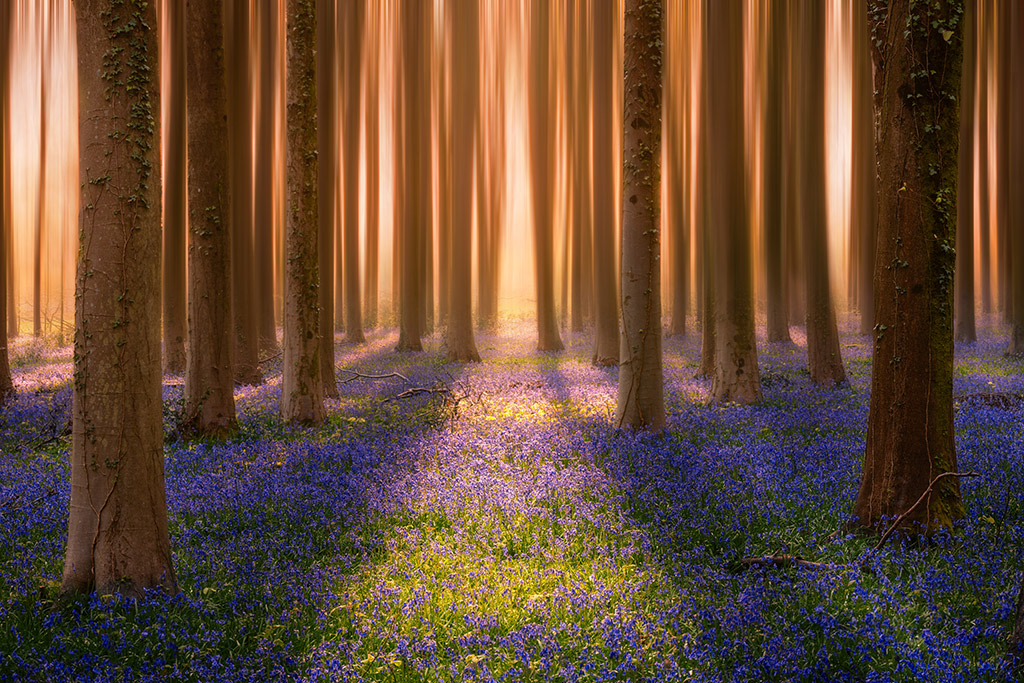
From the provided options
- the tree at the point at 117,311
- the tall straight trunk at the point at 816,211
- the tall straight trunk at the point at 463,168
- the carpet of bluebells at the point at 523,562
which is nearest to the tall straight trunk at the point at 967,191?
the tall straight trunk at the point at 816,211

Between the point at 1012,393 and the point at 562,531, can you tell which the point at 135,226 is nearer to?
the point at 562,531

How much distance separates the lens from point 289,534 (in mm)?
6078

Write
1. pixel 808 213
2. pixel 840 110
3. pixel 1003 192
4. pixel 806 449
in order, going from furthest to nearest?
pixel 840 110, pixel 1003 192, pixel 808 213, pixel 806 449

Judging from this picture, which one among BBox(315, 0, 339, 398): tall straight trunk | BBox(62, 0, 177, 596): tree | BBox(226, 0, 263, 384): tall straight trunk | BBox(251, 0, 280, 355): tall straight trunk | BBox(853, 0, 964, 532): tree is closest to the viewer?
BBox(62, 0, 177, 596): tree

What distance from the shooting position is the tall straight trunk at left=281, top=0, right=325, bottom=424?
10.8 m

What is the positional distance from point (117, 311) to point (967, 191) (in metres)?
22.3

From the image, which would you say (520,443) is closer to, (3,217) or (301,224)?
(301,224)

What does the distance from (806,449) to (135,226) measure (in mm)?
8120

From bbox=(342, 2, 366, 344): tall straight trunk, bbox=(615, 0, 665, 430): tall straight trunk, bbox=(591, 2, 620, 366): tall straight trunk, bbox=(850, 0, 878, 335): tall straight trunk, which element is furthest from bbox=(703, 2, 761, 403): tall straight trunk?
bbox=(342, 2, 366, 344): tall straight trunk

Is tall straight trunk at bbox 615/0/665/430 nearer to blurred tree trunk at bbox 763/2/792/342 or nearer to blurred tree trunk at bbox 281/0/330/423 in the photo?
blurred tree trunk at bbox 281/0/330/423

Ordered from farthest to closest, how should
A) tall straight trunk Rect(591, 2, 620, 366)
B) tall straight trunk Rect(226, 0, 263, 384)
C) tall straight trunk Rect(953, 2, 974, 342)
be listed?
tall straight trunk Rect(591, 2, 620, 366), tall straight trunk Rect(953, 2, 974, 342), tall straight trunk Rect(226, 0, 263, 384)

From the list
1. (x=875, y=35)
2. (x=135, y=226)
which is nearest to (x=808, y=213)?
(x=875, y=35)

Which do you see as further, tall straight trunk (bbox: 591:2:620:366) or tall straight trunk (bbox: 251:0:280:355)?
tall straight trunk (bbox: 251:0:280:355)

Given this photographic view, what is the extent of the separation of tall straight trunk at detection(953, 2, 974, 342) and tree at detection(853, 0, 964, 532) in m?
14.4
